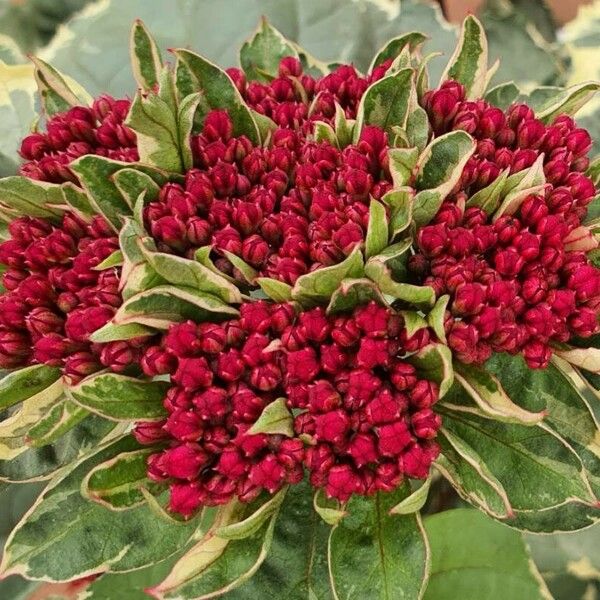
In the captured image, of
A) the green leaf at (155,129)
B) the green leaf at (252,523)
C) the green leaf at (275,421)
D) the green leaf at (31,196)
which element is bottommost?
the green leaf at (252,523)

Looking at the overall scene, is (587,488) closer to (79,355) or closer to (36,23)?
(79,355)

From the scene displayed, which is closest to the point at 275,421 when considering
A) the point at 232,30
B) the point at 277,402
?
the point at 277,402

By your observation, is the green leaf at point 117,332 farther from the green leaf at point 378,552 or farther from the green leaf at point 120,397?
the green leaf at point 378,552

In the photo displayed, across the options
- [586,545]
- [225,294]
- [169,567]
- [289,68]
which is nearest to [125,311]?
[225,294]

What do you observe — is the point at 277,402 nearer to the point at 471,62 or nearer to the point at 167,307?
the point at 167,307

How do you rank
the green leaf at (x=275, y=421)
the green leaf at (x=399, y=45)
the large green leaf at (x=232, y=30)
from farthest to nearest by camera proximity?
the large green leaf at (x=232, y=30) → the green leaf at (x=399, y=45) → the green leaf at (x=275, y=421)

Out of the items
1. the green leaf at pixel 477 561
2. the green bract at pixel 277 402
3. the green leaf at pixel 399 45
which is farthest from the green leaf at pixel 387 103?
the green leaf at pixel 477 561

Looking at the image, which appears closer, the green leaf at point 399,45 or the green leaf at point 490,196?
the green leaf at point 490,196
